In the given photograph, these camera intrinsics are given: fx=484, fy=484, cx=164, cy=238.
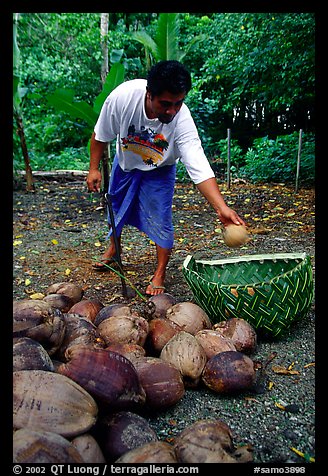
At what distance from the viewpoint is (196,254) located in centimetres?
485

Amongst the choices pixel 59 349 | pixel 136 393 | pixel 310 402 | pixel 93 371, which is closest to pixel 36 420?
pixel 93 371

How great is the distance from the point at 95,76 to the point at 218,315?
32.4ft

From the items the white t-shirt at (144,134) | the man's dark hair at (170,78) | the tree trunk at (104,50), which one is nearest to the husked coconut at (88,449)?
the white t-shirt at (144,134)

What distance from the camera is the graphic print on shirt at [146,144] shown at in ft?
11.0

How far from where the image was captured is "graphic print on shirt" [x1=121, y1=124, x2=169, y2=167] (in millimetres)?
3354

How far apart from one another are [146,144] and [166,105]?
0.57m

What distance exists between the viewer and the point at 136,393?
190cm

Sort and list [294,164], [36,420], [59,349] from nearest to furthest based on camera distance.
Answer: [36,420] < [59,349] < [294,164]

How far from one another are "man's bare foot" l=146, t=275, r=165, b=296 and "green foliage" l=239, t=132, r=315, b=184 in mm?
5620

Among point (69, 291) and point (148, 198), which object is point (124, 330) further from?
point (148, 198)

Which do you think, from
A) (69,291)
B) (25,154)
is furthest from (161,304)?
(25,154)

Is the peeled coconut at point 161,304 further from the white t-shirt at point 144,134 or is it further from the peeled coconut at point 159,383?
the white t-shirt at point 144,134

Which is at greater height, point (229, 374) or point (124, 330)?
point (124, 330)

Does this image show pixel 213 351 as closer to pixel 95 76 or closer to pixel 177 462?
pixel 177 462
